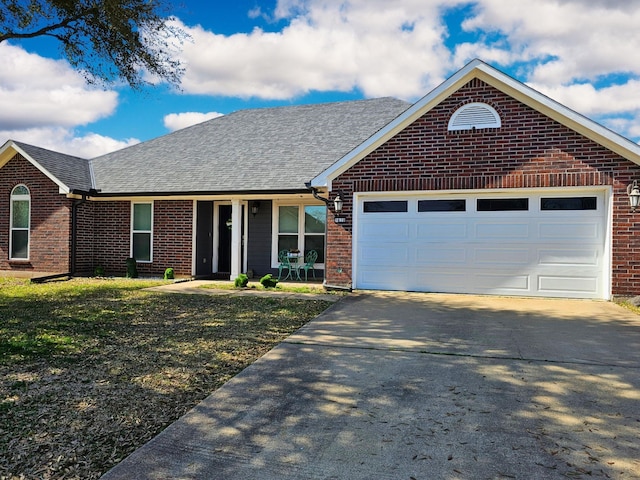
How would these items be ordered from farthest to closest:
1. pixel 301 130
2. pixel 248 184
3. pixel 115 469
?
pixel 301 130, pixel 248 184, pixel 115 469

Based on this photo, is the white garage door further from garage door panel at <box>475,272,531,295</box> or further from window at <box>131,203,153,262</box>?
window at <box>131,203,153,262</box>

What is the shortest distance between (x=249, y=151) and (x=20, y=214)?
7.50 meters

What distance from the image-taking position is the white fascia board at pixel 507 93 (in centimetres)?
930

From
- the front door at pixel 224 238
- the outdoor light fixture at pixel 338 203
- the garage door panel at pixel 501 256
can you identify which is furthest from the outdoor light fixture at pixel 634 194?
the front door at pixel 224 238

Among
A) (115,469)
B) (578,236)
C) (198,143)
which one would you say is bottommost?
(115,469)

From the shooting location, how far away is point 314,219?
1374cm

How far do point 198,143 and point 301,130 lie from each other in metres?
3.81

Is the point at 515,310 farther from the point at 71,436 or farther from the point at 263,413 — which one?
the point at 71,436

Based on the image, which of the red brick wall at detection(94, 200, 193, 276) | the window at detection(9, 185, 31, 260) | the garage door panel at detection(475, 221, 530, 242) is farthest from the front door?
the garage door panel at detection(475, 221, 530, 242)

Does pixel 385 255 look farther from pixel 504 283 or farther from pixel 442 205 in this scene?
pixel 504 283

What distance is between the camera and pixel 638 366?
5.03 metres

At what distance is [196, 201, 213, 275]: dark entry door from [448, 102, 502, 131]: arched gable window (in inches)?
306

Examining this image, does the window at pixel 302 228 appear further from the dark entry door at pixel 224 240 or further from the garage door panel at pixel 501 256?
the garage door panel at pixel 501 256

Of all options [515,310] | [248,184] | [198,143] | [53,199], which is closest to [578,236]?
[515,310]
